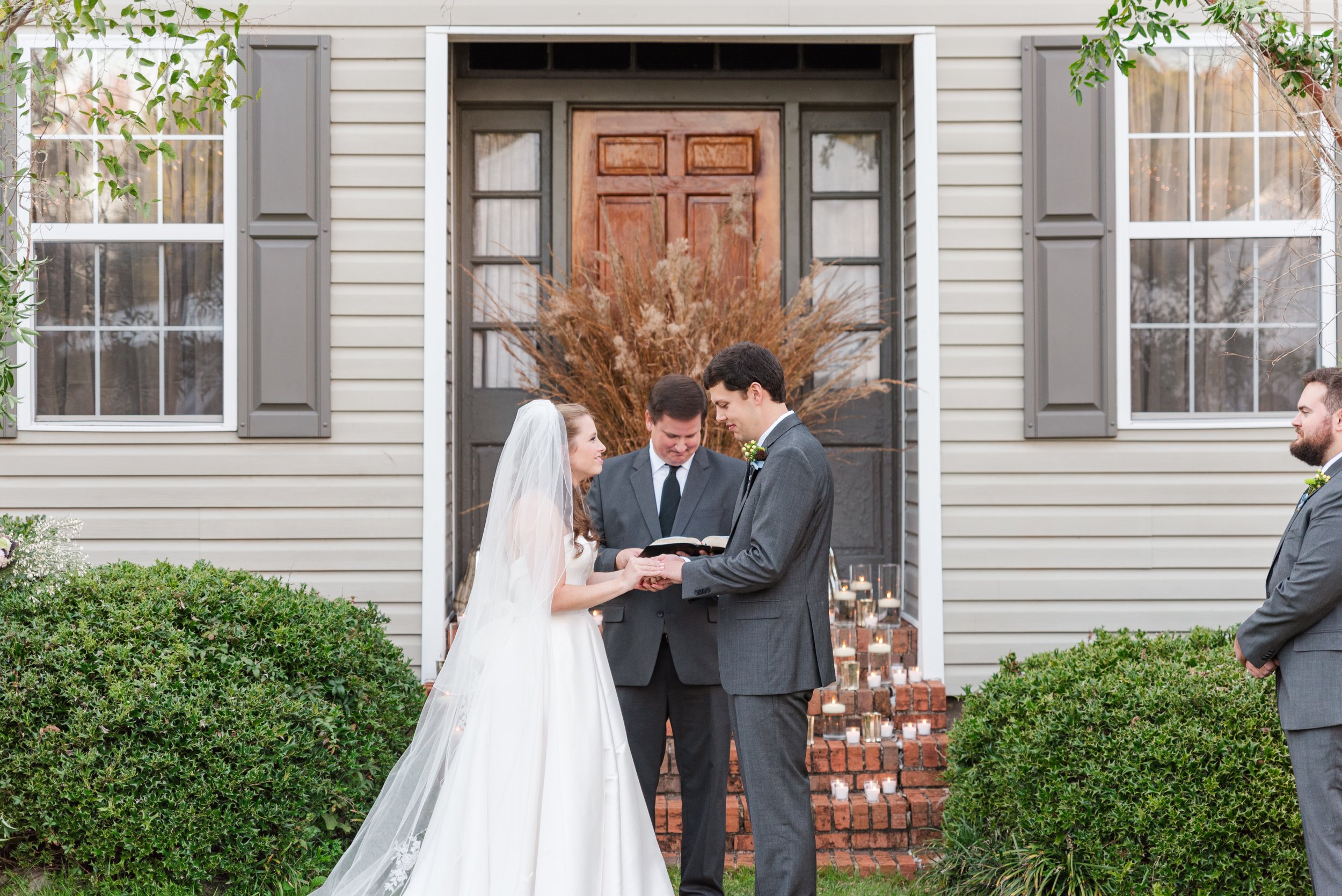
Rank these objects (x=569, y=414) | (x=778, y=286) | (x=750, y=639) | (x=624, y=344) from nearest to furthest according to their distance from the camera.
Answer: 1. (x=750, y=639)
2. (x=569, y=414)
3. (x=624, y=344)
4. (x=778, y=286)

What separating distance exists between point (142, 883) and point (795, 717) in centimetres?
240

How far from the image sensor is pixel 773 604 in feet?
11.6

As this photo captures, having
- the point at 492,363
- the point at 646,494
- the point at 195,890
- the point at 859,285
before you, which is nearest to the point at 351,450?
the point at 492,363

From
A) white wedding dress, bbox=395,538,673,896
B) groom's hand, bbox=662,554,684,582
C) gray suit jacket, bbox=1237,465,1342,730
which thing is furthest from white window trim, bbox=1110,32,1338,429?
white wedding dress, bbox=395,538,673,896

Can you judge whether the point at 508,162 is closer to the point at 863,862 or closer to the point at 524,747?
the point at 524,747

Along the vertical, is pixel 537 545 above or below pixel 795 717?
above

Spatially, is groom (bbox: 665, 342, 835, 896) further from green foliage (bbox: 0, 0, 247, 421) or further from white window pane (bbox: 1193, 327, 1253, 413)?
white window pane (bbox: 1193, 327, 1253, 413)

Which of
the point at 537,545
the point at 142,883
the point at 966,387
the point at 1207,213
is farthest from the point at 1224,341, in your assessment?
the point at 142,883

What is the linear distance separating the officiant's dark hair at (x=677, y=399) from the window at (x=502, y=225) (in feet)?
8.21

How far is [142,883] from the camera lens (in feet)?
12.9

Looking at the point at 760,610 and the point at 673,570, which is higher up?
the point at 673,570

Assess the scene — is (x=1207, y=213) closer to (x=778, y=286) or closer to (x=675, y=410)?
(x=778, y=286)

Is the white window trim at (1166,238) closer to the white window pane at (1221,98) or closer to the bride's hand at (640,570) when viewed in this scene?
the white window pane at (1221,98)

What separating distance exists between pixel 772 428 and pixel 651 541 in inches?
28.0
